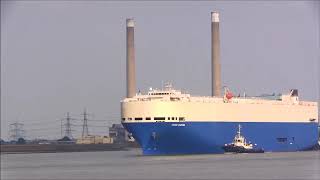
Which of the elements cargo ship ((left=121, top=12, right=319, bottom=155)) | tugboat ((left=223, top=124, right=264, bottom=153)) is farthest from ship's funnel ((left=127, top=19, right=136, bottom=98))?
tugboat ((left=223, top=124, right=264, bottom=153))

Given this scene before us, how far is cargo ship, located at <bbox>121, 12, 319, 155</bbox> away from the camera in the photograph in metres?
77.8

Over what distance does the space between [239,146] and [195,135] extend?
6920mm

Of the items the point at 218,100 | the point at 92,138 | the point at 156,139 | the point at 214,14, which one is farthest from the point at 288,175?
the point at 92,138

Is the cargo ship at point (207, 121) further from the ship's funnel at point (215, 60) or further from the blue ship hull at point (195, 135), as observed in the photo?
the ship's funnel at point (215, 60)

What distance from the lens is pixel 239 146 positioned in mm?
84188

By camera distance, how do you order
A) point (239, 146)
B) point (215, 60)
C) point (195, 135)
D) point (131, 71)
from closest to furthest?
1. point (195, 135)
2. point (239, 146)
3. point (215, 60)
4. point (131, 71)

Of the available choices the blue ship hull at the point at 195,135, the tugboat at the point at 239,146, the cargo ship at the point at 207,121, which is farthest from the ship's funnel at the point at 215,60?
the tugboat at the point at 239,146

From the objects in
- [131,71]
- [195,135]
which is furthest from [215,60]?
[195,135]

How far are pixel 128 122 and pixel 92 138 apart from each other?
74511 mm

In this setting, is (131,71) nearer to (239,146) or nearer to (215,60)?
(215,60)

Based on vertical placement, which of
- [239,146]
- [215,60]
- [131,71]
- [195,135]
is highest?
[215,60]

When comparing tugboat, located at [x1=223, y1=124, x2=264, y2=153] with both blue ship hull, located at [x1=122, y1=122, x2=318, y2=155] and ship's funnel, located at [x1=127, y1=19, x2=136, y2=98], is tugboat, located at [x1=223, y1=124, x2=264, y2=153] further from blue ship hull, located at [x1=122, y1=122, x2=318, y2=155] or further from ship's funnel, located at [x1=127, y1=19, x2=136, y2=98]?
ship's funnel, located at [x1=127, y1=19, x2=136, y2=98]

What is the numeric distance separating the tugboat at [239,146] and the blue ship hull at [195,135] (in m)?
0.49

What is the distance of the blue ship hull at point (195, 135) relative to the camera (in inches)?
3049
